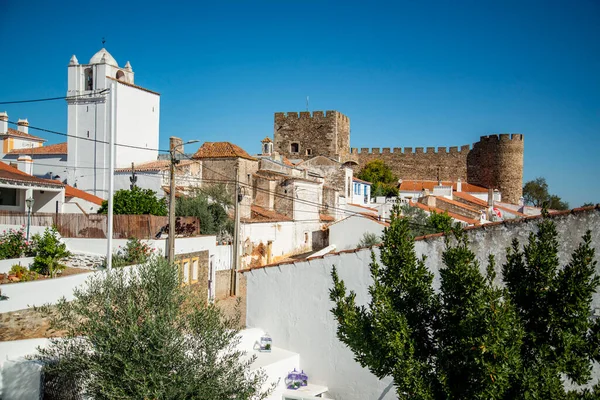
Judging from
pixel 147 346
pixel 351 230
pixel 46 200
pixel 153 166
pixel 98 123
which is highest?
pixel 98 123

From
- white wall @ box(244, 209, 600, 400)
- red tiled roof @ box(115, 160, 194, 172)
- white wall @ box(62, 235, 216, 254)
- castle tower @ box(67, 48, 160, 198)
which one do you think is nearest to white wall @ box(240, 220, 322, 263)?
red tiled roof @ box(115, 160, 194, 172)

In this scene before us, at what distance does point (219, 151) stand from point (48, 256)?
51.9 ft

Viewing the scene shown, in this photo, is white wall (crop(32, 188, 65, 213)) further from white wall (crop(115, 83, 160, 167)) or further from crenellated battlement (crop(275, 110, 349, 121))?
crenellated battlement (crop(275, 110, 349, 121))

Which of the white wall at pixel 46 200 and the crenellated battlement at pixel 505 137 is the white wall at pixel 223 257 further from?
the crenellated battlement at pixel 505 137

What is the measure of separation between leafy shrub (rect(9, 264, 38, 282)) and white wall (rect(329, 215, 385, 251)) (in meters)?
15.8

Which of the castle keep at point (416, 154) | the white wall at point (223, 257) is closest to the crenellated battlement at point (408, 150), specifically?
the castle keep at point (416, 154)

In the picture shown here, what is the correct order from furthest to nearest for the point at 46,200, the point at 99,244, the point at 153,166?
1. the point at 153,166
2. the point at 46,200
3. the point at 99,244

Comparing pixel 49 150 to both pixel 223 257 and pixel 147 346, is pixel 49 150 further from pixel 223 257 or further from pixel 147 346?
pixel 147 346

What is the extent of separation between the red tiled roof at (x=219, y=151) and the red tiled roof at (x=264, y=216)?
115 inches

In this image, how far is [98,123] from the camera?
31.0m

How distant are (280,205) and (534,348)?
23.6 meters

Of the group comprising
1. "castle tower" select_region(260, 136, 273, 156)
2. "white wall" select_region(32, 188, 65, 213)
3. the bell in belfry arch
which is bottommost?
the bell in belfry arch

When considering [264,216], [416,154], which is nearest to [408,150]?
[416,154]

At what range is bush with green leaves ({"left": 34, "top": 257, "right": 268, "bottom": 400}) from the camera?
7305 millimetres
